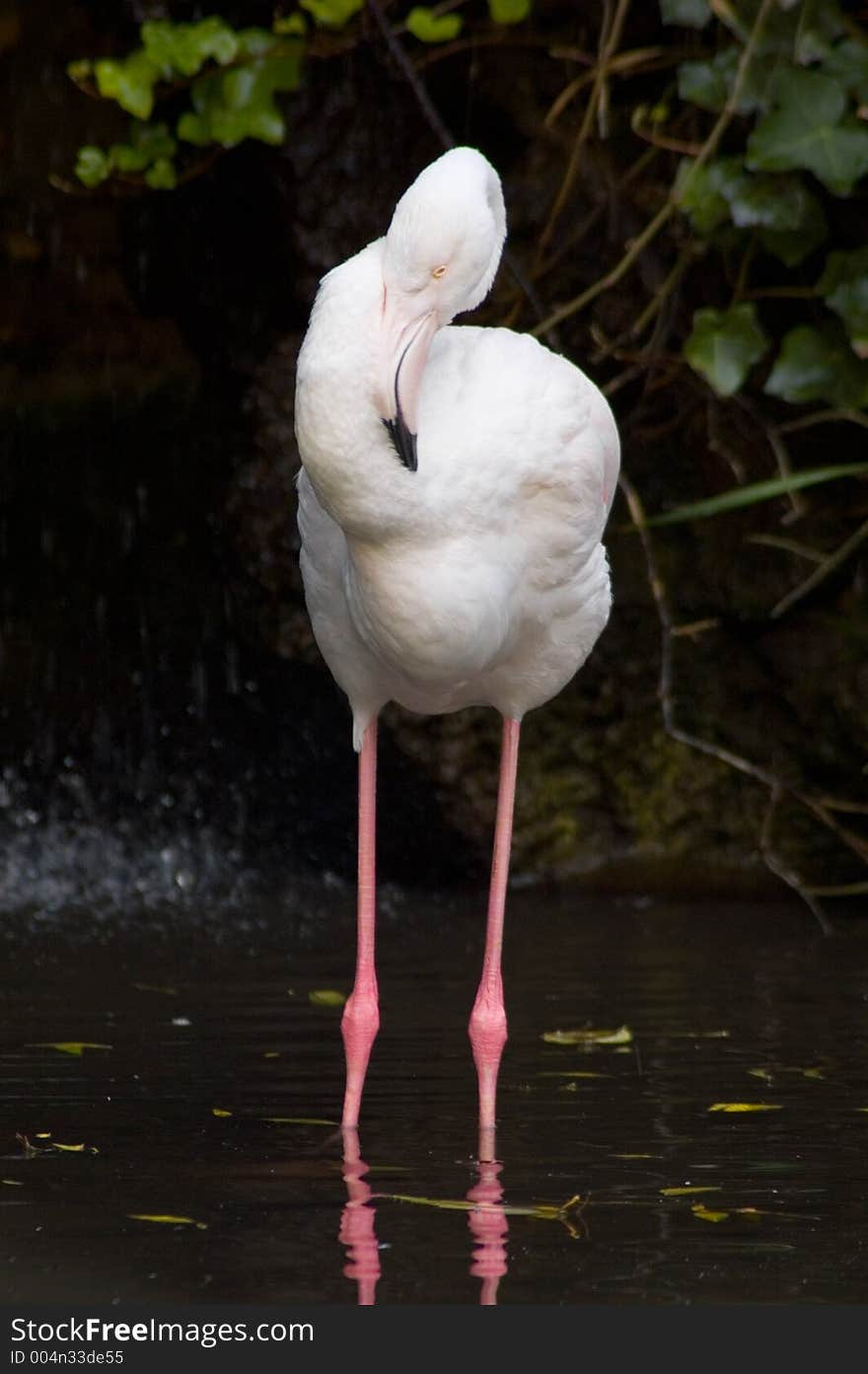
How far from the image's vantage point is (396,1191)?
3.69 metres

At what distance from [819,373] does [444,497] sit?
299cm

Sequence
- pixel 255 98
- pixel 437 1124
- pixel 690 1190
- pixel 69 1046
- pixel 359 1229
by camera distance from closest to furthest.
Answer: pixel 359 1229, pixel 690 1190, pixel 437 1124, pixel 69 1046, pixel 255 98

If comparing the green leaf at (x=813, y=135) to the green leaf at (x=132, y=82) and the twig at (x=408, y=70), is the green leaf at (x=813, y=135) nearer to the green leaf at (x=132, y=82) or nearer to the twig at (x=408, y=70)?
the twig at (x=408, y=70)

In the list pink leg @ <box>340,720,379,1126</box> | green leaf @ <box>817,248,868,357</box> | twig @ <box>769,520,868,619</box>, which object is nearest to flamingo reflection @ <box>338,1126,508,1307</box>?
pink leg @ <box>340,720,379,1126</box>

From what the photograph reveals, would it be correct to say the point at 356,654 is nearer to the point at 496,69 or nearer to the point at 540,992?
the point at 540,992

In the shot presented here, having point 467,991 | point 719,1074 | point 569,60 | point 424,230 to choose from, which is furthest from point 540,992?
point 569,60

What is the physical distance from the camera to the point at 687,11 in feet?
21.9

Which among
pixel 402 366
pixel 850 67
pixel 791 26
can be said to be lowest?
pixel 402 366

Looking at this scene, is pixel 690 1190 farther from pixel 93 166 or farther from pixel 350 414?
pixel 93 166

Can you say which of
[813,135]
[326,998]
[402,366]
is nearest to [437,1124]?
[326,998]

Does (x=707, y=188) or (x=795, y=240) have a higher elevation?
(x=707, y=188)

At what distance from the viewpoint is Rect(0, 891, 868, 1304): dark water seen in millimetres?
3186

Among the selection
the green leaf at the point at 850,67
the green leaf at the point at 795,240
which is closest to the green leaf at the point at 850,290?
the green leaf at the point at 795,240

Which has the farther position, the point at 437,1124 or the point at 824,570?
the point at 824,570
